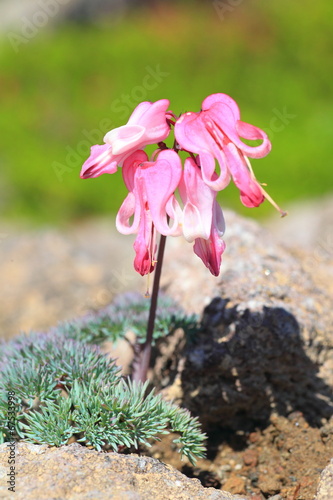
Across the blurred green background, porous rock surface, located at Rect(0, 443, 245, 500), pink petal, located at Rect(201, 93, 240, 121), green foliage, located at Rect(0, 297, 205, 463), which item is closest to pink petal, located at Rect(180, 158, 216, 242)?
pink petal, located at Rect(201, 93, 240, 121)

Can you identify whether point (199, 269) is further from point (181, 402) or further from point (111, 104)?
A: point (111, 104)

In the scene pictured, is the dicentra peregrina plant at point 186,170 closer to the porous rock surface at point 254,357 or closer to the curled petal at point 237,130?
the curled petal at point 237,130

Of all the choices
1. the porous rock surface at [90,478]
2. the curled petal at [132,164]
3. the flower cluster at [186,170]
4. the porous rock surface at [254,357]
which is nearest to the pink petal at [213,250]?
the flower cluster at [186,170]

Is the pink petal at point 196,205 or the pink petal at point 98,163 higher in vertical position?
the pink petal at point 196,205

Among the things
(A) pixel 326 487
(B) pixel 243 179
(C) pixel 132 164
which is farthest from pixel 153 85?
(A) pixel 326 487

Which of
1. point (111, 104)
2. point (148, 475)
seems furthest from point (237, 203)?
point (148, 475)

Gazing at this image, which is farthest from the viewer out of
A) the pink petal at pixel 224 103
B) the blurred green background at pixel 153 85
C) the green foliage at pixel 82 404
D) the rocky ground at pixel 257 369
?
the blurred green background at pixel 153 85
